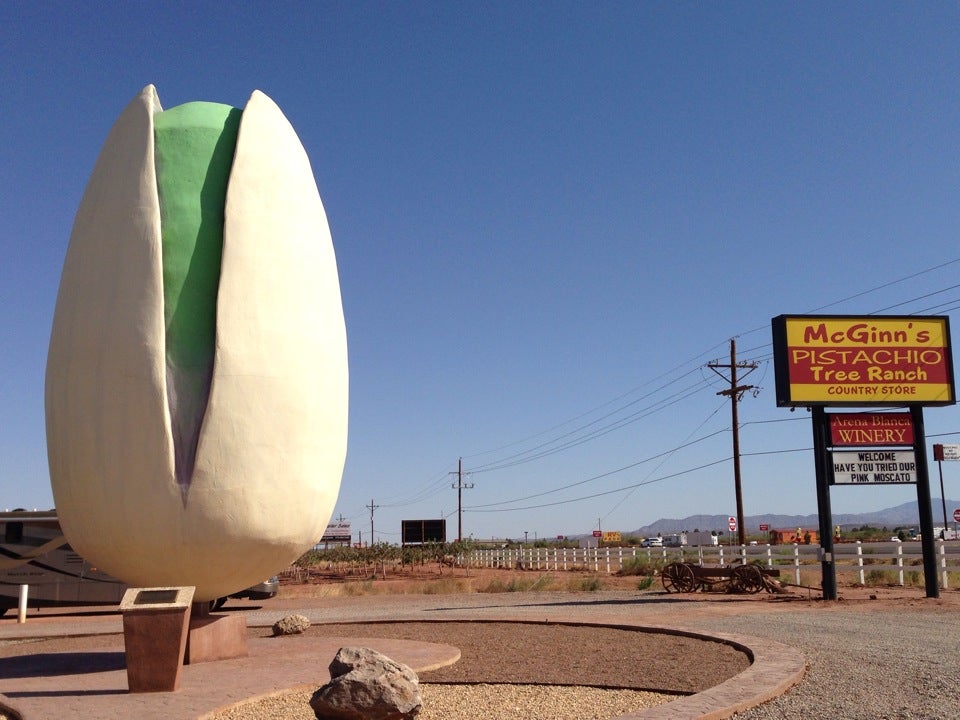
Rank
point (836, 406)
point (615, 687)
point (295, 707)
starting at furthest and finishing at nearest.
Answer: point (836, 406) → point (615, 687) → point (295, 707)

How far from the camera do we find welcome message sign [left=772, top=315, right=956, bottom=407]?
68.2 feet

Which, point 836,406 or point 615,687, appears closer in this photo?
point 615,687

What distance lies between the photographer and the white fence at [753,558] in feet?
86.5

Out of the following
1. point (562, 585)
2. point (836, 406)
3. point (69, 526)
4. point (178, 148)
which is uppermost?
point (178, 148)

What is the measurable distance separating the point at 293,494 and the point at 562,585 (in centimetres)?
1983

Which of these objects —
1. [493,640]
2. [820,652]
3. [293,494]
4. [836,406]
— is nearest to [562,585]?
[836,406]

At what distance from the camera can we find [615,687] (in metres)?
8.80

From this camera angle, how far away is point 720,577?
78.1 ft


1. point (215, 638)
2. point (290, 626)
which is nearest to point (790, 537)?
point (290, 626)

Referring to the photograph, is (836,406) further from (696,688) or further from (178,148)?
(178,148)

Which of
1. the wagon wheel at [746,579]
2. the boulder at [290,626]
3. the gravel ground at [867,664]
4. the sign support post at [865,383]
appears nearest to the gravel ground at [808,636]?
the gravel ground at [867,664]

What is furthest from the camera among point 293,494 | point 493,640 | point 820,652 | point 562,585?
point 562,585

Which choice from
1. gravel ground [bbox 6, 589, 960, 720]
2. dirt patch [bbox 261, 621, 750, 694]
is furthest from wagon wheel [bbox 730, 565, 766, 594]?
dirt patch [bbox 261, 621, 750, 694]

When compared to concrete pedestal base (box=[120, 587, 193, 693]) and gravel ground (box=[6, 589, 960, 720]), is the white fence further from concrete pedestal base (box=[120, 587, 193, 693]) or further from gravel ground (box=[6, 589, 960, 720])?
concrete pedestal base (box=[120, 587, 193, 693])
